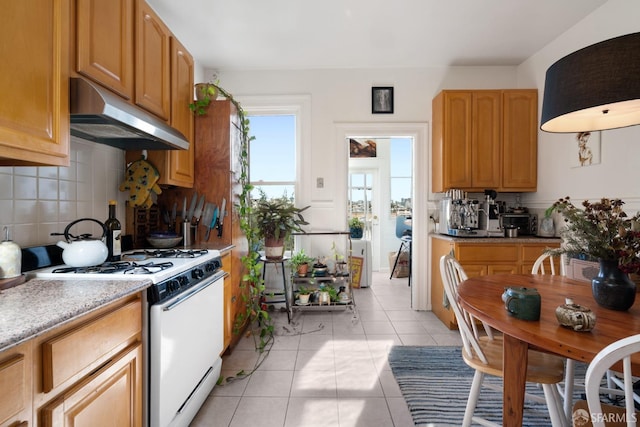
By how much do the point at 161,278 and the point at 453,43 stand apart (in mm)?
3248

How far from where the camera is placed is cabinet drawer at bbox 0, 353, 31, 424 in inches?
27.0

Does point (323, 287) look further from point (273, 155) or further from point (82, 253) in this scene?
point (82, 253)

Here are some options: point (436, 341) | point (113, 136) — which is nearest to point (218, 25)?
point (113, 136)

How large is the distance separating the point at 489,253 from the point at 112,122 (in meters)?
3.03

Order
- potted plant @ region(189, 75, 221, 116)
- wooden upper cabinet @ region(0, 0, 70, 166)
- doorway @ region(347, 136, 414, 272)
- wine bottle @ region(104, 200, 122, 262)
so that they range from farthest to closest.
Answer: doorway @ region(347, 136, 414, 272)
potted plant @ region(189, 75, 221, 116)
wine bottle @ region(104, 200, 122, 262)
wooden upper cabinet @ region(0, 0, 70, 166)

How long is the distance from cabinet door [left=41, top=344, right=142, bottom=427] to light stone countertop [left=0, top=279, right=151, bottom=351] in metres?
0.24

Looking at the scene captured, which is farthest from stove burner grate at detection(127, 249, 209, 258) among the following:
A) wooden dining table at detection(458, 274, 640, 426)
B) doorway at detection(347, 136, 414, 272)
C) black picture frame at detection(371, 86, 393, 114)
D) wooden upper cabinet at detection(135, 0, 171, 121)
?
doorway at detection(347, 136, 414, 272)

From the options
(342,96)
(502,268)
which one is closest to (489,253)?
(502,268)

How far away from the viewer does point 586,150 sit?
8.28ft

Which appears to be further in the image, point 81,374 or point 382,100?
point 382,100

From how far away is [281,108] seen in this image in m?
3.41

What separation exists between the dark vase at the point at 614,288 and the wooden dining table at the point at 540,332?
31 millimetres

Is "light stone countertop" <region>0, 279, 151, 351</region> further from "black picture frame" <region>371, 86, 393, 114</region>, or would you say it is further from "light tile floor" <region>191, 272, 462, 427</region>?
"black picture frame" <region>371, 86, 393, 114</region>

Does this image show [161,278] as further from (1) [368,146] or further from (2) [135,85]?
(1) [368,146]
